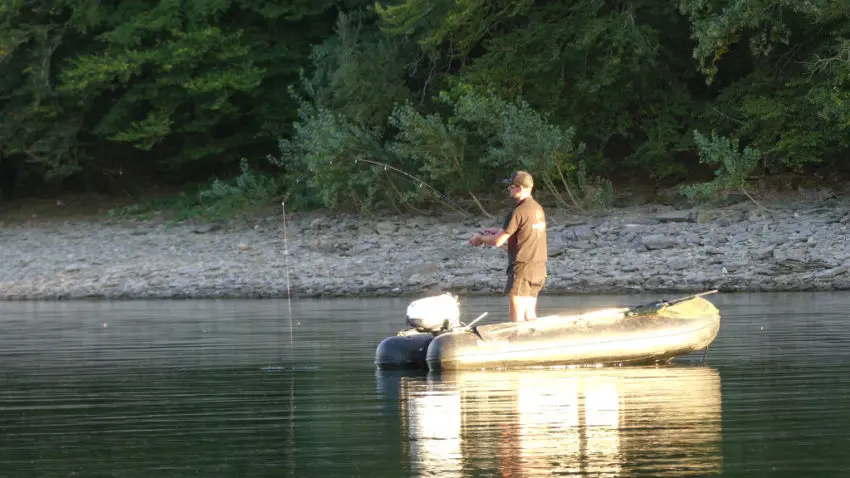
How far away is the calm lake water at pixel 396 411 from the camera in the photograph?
8.52m

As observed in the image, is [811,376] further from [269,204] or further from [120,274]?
[269,204]

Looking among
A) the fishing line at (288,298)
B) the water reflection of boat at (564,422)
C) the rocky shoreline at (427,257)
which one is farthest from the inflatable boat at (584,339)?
the rocky shoreline at (427,257)

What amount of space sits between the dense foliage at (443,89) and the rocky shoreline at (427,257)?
2.81 feet

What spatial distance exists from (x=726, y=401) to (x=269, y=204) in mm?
23632

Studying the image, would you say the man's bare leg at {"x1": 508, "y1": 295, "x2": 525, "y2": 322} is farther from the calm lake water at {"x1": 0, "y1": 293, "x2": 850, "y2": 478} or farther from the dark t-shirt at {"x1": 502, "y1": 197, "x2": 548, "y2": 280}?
the calm lake water at {"x1": 0, "y1": 293, "x2": 850, "y2": 478}

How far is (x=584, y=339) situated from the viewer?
44.0 feet

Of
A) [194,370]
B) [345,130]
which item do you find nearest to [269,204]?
[345,130]

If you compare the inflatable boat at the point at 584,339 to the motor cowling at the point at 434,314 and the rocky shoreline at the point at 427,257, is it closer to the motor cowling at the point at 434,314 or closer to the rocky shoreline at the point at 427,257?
the motor cowling at the point at 434,314

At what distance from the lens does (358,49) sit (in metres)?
32.7

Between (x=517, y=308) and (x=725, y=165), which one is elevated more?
(x=725, y=165)

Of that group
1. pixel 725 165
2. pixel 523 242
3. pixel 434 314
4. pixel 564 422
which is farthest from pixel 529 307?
pixel 725 165

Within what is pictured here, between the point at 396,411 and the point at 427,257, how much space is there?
16866mm

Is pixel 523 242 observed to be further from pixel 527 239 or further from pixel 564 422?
pixel 564 422

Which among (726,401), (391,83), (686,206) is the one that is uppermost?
(391,83)
